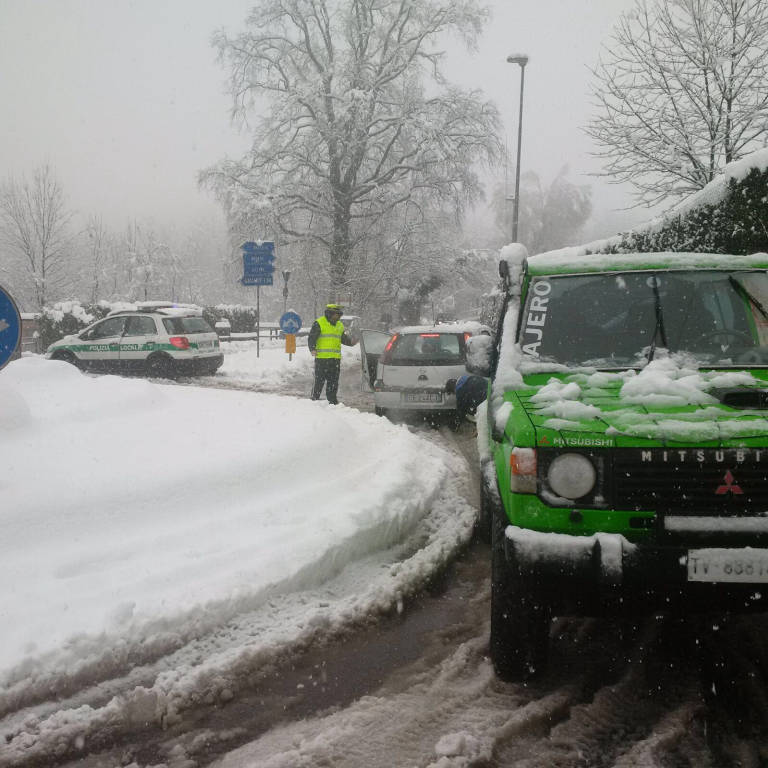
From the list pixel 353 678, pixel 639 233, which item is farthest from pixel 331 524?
pixel 639 233

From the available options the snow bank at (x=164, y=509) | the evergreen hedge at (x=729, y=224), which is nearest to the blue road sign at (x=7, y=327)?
the snow bank at (x=164, y=509)

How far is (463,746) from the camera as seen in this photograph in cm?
283

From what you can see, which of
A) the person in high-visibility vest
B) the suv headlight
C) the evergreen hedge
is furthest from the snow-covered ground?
the evergreen hedge

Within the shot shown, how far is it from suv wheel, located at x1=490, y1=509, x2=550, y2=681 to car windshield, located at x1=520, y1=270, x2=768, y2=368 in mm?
1268

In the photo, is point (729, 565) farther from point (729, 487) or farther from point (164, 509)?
point (164, 509)

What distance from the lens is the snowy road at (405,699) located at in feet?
9.22

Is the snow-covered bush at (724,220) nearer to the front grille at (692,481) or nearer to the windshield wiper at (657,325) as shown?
the windshield wiper at (657,325)

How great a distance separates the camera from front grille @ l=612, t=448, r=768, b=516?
9.55ft

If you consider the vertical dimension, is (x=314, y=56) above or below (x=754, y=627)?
above

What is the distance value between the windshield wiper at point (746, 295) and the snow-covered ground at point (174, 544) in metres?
2.65

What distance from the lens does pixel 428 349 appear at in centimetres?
1079

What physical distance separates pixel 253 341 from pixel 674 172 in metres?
21.7

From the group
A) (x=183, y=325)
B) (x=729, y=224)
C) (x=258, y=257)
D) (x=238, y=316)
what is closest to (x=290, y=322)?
(x=258, y=257)

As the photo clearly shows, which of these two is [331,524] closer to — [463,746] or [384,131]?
[463,746]
